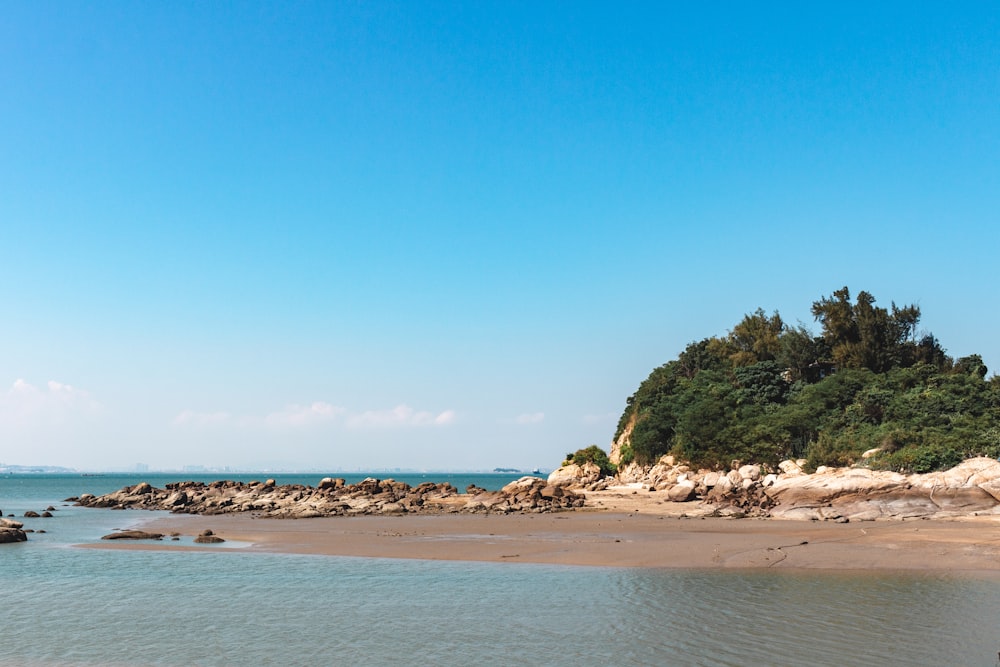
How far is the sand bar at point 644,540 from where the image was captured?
2350 cm

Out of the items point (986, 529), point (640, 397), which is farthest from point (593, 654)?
point (640, 397)

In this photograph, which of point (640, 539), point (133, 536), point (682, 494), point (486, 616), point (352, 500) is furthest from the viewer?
point (352, 500)

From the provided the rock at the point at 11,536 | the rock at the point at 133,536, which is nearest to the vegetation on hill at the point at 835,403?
the rock at the point at 133,536

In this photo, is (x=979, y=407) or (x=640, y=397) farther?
(x=640, y=397)

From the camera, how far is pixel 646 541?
29.2 m

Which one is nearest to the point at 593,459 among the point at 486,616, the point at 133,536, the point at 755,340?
the point at 755,340

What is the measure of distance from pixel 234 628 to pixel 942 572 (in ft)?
63.3

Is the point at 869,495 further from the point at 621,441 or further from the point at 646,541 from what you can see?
the point at 621,441

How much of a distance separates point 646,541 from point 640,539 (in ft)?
2.67

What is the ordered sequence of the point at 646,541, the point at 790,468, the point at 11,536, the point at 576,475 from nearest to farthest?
the point at 646,541, the point at 11,536, the point at 790,468, the point at 576,475

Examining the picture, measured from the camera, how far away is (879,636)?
14195mm

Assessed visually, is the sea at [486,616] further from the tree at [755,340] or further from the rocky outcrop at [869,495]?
the tree at [755,340]

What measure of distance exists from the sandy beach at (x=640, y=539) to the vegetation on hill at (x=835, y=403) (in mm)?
9951

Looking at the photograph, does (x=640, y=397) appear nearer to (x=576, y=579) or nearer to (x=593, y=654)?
(x=576, y=579)
